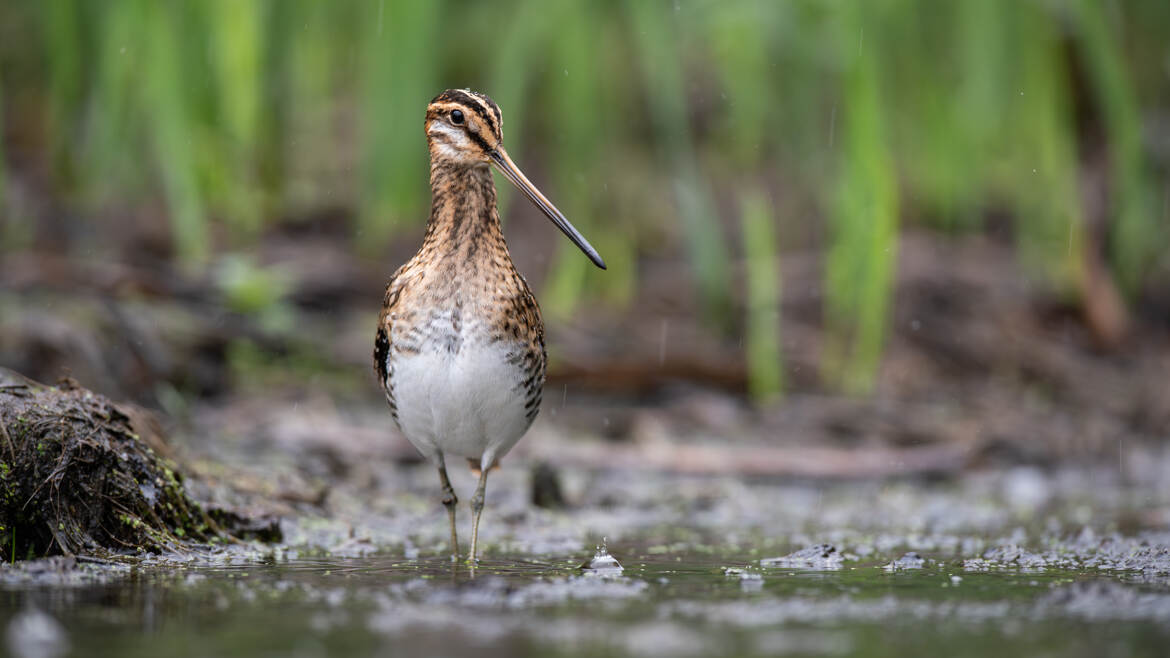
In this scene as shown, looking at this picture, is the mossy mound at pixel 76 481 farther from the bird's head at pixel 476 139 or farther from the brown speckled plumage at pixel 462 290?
the bird's head at pixel 476 139

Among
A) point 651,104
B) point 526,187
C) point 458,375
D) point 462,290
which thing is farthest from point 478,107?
point 651,104

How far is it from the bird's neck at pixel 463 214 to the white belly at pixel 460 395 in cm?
32

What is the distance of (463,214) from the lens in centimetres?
440

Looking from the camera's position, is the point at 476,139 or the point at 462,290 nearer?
the point at 462,290

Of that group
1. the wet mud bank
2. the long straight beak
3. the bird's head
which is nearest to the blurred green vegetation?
the bird's head

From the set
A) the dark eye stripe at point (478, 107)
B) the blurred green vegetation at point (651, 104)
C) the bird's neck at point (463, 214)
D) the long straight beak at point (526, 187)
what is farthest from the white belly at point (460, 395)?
the blurred green vegetation at point (651, 104)

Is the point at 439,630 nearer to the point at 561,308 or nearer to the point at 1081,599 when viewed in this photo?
the point at 1081,599

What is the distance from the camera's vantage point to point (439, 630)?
2967 millimetres

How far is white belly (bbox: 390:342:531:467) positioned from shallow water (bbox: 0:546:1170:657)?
0.51m

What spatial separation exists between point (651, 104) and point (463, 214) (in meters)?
3.52

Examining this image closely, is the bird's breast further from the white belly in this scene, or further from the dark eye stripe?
the dark eye stripe

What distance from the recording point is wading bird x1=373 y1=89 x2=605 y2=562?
4.21 meters

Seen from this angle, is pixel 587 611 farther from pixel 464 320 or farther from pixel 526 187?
pixel 526 187

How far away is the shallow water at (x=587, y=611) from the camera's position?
282 cm
